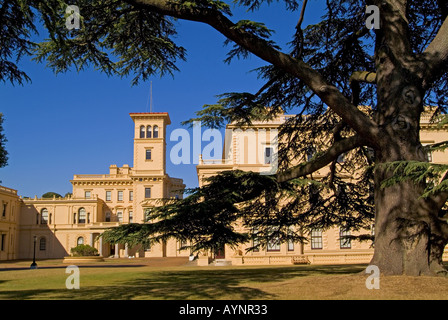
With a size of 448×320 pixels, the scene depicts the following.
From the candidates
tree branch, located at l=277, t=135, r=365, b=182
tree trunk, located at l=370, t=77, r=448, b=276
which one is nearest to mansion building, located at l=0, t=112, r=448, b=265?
tree branch, located at l=277, t=135, r=365, b=182

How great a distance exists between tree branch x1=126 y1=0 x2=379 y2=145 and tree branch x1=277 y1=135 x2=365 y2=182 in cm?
45

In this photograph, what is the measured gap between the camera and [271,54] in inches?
384

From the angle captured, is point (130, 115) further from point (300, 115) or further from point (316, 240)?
point (300, 115)

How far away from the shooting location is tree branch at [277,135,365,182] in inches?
405

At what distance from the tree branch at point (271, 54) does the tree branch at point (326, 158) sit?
447 millimetres

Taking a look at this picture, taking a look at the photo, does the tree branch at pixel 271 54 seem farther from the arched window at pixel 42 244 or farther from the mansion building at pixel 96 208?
the arched window at pixel 42 244

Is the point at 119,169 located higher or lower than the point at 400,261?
higher

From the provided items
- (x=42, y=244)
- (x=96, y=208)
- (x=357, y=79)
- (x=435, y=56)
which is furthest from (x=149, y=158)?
(x=435, y=56)

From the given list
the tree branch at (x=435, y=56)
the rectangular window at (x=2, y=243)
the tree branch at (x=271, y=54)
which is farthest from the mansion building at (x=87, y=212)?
the tree branch at (x=435, y=56)

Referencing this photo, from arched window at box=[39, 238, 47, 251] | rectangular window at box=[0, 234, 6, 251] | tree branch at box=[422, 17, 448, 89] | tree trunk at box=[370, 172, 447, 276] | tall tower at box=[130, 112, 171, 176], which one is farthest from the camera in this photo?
tall tower at box=[130, 112, 171, 176]

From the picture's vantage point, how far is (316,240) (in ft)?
128

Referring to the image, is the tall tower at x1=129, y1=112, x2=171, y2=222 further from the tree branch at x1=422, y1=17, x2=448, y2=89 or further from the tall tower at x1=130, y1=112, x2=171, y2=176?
the tree branch at x1=422, y1=17, x2=448, y2=89

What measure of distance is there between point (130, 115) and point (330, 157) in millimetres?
62781
